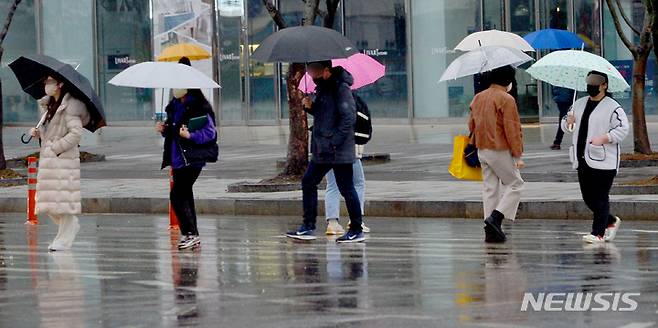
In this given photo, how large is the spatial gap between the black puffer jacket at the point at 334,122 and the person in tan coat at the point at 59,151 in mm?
2100

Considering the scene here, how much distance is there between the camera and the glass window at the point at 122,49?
39.2m

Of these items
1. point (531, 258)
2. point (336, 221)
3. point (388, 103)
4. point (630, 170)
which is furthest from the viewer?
point (388, 103)

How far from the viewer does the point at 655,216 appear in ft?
54.3

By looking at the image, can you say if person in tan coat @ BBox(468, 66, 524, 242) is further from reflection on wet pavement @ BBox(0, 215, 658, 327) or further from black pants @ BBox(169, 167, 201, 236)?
black pants @ BBox(169, 167, 201, 236)

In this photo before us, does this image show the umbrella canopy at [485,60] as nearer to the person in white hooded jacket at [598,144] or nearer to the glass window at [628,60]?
the person in white hooded jacket at [598,144]

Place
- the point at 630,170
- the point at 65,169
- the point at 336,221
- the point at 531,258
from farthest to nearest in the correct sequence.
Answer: the point at 630,170 < the point at 336,221 < the point at 65,169 < the point at 531,258

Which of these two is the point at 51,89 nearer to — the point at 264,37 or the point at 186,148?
the point at 186,148

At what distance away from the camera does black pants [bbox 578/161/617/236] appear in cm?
1377

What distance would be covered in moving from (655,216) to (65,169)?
6391 mm

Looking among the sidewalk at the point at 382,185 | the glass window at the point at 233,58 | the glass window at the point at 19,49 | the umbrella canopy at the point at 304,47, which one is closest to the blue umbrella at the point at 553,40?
the sidewalk at the point at 382,185

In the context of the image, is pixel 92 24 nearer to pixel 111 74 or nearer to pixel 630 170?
pixel 111 74

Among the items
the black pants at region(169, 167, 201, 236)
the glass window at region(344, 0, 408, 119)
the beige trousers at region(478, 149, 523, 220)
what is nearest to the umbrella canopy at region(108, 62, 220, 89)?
the black pants at region(169, 167, 201, 236)

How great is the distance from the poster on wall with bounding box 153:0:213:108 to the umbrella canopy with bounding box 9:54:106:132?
76.3ft

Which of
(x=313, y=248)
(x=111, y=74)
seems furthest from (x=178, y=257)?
(x=111, y=74)
